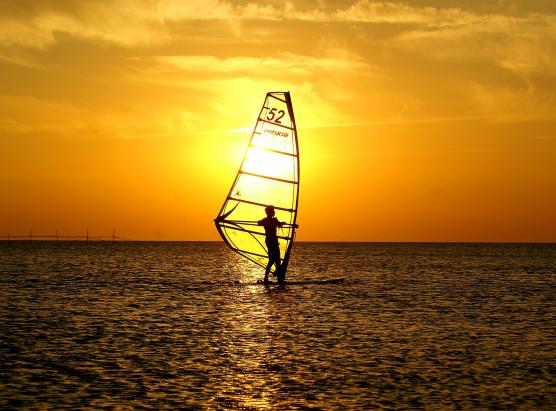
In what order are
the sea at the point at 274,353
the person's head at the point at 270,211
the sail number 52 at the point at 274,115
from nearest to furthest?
the sea at the point at 274,353 → the person's head at the point at 270,211 → the sail number 52 at the point at 274,115

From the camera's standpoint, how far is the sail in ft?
111

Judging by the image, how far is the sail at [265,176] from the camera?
3388 cm

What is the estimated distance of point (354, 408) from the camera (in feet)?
45.1

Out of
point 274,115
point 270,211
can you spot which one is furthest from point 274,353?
point 274,115

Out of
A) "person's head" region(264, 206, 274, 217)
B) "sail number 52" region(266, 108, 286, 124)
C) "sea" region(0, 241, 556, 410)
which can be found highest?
"sail number 52" region(266, 108, 286, 124)

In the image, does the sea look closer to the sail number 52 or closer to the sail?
the sail

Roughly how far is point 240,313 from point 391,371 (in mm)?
12742

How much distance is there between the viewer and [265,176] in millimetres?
34094

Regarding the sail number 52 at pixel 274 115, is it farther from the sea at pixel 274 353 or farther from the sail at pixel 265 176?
the sea at pixel 274 353

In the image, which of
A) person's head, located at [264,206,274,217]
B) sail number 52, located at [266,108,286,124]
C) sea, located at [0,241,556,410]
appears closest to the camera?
sea, located at [0,241,556,410]

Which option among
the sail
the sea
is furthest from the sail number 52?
the sea

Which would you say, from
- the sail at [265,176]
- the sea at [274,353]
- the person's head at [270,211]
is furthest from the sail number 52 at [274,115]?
the sea at [274,353]

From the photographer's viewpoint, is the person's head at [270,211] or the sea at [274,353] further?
the person's head at [270,211]

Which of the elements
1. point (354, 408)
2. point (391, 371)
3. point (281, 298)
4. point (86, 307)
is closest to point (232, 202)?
point (281, 298)
